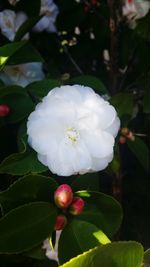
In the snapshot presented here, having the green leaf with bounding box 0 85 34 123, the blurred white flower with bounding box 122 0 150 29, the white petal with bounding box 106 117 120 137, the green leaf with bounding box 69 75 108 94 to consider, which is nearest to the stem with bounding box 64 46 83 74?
the blurred white flower with bounding box 122 0 150 29

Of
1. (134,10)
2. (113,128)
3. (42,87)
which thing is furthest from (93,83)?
(134,10)

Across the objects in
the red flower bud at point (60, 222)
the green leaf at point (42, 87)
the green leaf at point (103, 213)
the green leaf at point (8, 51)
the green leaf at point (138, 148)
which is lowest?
the green leaf at point (138, 148)

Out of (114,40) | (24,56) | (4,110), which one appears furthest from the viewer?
(114,40)

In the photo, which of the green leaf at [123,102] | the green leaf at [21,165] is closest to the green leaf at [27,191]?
the green leaf at [21,165]

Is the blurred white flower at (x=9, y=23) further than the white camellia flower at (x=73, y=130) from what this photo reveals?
Yes

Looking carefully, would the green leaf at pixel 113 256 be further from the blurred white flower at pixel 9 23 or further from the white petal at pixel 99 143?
the blurred white flower at pixel 9 23

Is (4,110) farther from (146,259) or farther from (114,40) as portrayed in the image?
Answer: (114,40)

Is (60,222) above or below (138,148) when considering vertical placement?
above
